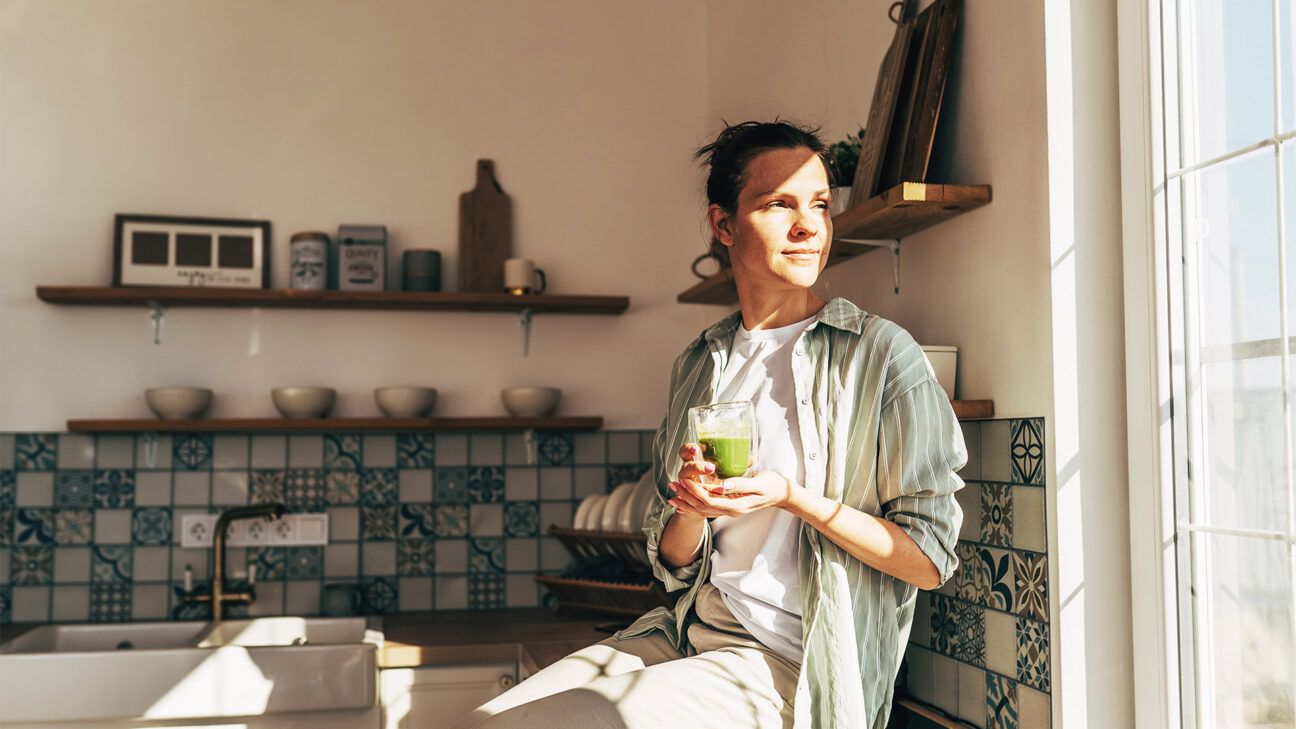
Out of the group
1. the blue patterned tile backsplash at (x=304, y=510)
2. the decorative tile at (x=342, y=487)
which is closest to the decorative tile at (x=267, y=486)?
the blue patterned tile backsplash at (x=304, y=510)

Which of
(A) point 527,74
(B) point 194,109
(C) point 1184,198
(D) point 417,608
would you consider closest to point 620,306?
(A) point 527,74

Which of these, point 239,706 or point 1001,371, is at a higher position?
point 1001,371

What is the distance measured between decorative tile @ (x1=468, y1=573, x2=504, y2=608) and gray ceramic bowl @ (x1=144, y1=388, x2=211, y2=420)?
89cm

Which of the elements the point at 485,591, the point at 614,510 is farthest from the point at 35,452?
the point at 614,510

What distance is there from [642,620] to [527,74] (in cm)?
202

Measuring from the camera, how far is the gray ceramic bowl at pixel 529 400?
3.05 meters

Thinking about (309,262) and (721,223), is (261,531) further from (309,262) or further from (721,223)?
(721,223)

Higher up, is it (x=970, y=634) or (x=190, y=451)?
(x=190, y=451)

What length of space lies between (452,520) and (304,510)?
0.41 metres

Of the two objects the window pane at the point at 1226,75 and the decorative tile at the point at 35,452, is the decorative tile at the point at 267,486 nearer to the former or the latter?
the decorative tile at the point at 35,452

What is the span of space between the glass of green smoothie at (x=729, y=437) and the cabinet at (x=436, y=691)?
55.9 inches

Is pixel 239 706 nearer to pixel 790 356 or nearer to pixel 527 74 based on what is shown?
pixel 790 356

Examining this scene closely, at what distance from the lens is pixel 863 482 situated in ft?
5.09

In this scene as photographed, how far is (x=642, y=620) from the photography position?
1810mm
